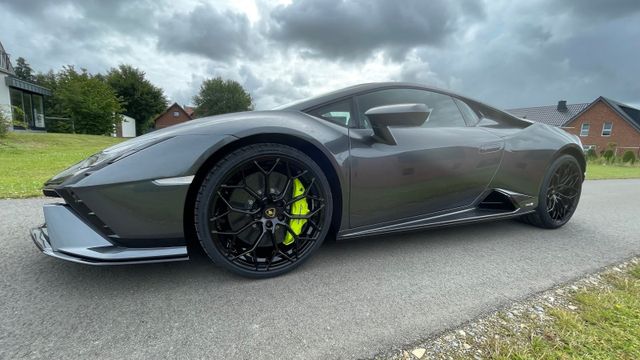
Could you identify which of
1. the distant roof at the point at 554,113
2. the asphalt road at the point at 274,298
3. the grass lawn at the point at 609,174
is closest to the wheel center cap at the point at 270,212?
the asphalt road at the point at 274,298

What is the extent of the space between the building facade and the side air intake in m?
22.0

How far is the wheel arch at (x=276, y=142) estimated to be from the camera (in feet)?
5.46

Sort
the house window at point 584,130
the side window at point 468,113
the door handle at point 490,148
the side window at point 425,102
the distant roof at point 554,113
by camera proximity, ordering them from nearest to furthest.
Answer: the side window at point 425,102
the door handle at point 490,148
the side window at point 468,113
the house window at point 584,130
the distant roof at point 554,113

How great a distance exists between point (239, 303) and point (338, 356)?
0.57 m

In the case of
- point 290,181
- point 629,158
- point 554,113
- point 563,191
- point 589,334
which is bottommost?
point 589,334

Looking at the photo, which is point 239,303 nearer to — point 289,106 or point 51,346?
point 51,346

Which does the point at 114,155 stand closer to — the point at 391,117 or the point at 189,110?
the point at 391,117

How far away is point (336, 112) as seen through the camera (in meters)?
2.05

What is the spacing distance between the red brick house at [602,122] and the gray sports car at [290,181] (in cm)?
3250

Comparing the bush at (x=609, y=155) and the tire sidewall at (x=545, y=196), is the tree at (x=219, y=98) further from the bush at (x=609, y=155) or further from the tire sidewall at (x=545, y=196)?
the tire sidewall at (x=545, y=196)

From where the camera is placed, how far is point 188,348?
1.25m

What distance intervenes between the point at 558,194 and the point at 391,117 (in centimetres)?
207

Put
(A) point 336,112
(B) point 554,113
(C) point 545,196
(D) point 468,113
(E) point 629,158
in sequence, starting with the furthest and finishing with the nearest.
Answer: (B) point 554,113 < (E) point 629,158 < (C) point 545,196 < (D) point 468,113 < (A) point 336,112

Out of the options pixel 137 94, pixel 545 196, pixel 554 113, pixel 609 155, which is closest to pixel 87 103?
pixel 137 94
